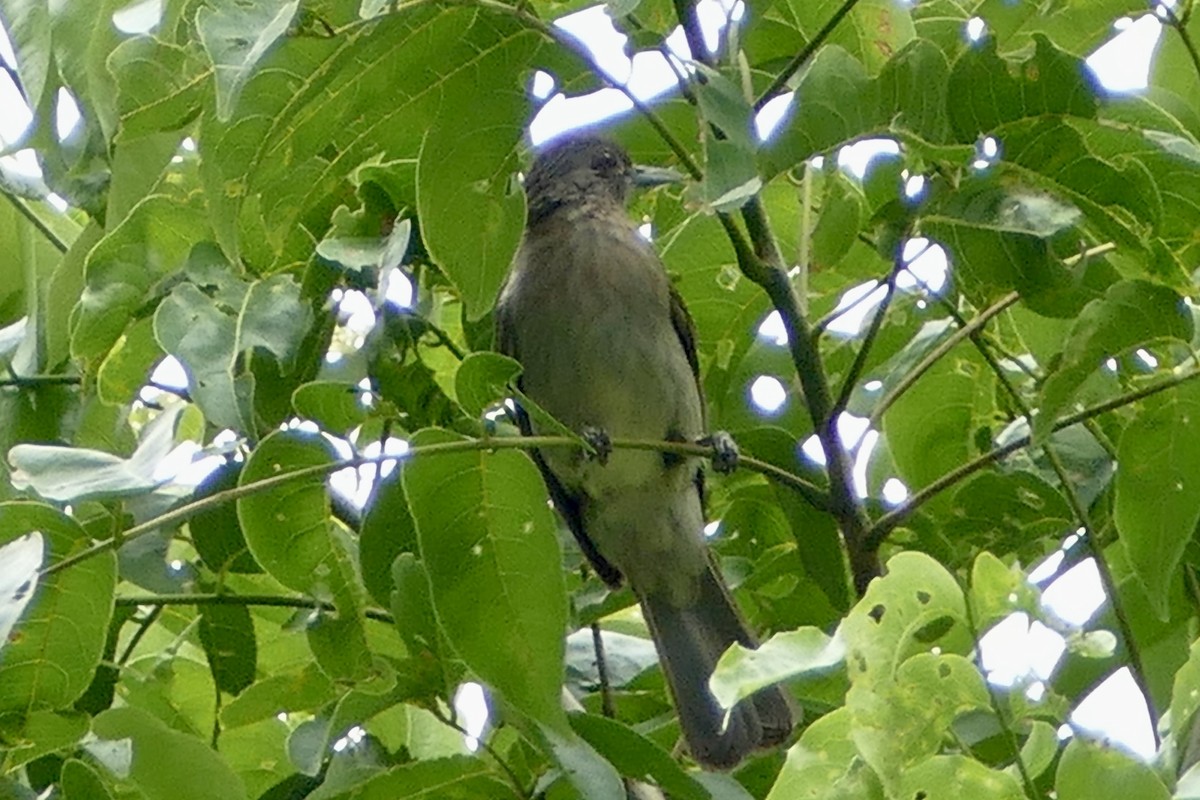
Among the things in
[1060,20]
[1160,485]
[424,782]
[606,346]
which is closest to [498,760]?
[424,782]

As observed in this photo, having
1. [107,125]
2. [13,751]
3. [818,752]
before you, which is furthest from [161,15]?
[818,752]

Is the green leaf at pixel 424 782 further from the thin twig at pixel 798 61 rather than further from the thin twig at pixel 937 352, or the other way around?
the thin twig at pixel 798 61

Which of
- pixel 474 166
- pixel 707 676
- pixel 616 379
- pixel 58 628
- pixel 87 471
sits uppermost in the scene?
pixel 474 166

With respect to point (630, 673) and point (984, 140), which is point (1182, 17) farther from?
point (630, 673)

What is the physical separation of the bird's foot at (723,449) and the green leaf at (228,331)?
62 cm

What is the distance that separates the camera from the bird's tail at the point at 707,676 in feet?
9.37

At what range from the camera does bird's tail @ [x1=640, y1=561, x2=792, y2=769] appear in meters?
2.86

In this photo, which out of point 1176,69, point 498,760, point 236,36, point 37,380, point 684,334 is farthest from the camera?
point 684,334

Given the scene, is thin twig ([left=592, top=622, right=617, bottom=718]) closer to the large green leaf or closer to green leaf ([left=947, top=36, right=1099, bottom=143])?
the large green leaf

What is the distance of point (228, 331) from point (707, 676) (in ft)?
4.55

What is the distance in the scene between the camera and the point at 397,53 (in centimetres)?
202

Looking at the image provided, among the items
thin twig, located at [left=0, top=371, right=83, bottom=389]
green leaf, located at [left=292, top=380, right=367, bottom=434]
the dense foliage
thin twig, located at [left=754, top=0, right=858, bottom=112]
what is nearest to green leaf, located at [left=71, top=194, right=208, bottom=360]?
the dense foliage

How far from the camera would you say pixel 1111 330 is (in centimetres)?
200

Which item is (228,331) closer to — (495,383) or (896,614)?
(495,383)
